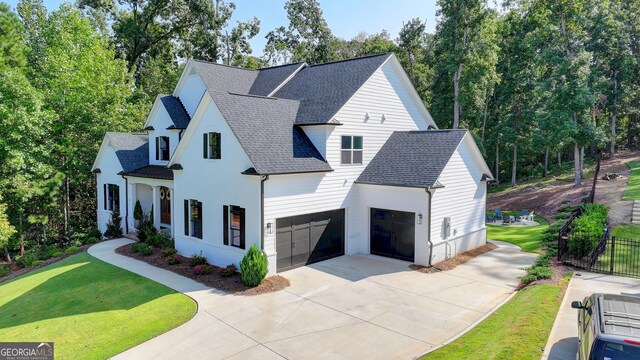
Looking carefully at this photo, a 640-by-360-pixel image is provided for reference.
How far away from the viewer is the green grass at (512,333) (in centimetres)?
841

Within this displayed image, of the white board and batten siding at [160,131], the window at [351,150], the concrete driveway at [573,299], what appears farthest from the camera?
the white board and batten siding at [160,131]

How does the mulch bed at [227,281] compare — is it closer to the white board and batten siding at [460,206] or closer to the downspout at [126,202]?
the white board and batten siding at [460,206]

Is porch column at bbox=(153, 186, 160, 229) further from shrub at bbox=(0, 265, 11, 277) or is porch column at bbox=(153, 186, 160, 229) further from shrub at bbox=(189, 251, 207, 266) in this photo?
shrub at bbox=(0, 265, 11, 277)

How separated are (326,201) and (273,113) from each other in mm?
4577

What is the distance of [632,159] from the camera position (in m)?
41.6

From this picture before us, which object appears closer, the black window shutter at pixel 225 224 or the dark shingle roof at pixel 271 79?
the black window shutter at pixel 225 224

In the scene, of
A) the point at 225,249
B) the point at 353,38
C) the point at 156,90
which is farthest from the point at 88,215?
the point at 353,38

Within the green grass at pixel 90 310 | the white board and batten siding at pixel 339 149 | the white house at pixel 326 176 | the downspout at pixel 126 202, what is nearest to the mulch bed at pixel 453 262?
the white house at pixel 326 176

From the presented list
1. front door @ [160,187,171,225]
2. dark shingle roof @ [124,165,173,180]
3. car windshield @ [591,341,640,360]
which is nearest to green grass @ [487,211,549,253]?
car windshield @ [591,341,640,360]

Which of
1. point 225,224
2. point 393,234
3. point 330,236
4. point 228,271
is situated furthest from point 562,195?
point 228,271

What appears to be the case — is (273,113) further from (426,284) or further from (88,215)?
(88,215)

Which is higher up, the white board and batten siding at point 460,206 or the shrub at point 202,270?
the white board and batten siding at point 460,206

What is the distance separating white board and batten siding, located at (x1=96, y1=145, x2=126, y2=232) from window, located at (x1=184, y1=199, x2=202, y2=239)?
821 centimetres

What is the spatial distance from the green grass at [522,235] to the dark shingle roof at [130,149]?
21406 mm
